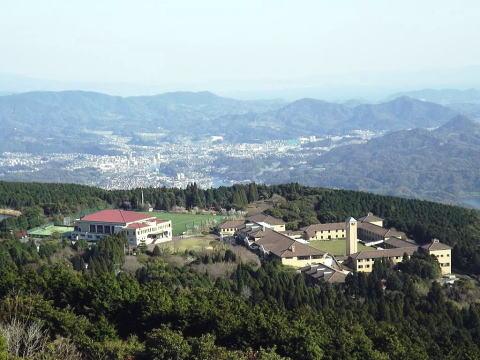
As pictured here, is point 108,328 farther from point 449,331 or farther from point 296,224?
point 296,224

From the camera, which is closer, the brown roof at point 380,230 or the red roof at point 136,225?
the red roof at point 136,225

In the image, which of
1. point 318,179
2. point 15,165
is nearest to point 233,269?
point 318,179

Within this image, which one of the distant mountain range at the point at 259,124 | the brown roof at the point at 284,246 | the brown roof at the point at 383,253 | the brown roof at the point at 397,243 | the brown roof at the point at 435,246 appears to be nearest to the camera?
the brown roof at the point at 284,246

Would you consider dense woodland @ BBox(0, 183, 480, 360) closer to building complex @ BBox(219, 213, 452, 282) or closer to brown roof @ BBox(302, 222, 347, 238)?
building complex @ BBox(219, 213, 452, 282)

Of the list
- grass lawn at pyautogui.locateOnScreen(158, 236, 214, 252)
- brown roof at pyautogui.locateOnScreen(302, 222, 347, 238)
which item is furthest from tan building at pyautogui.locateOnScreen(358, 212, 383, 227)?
grass lawn at pyautogui.locateOnScreen(158, 236, 214, 252)

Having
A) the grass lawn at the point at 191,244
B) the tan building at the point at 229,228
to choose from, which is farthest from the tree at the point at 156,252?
the tan building at the point at 229,228

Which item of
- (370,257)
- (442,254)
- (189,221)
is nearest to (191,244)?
(189,221)

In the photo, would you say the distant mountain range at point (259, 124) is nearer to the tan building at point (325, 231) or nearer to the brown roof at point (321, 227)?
the brown roof at point (321, 227)
